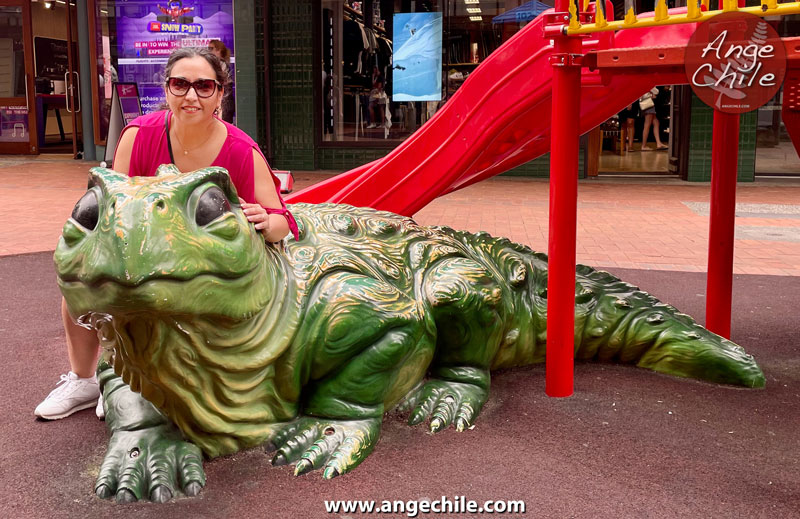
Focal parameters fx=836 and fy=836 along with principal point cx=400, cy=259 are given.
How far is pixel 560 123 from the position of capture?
3.34m

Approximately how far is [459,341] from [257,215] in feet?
3.46

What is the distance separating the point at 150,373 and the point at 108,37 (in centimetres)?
1271

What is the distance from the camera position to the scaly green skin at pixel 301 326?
2227 millimetres

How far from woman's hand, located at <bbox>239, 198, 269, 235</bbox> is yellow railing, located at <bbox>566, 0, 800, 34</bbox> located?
142 centimetres

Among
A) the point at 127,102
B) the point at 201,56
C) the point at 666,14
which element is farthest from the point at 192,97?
the point at 127,102

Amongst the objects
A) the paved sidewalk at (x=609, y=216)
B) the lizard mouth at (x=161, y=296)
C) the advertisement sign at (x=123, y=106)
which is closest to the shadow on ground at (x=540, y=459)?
the lizard mouth at (x=161, y=296)

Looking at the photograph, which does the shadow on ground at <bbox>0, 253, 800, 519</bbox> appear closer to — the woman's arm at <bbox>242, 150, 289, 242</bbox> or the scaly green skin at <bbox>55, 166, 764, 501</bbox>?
the scaly green skin at <bbox>55, 166, 764, 501</bbox>

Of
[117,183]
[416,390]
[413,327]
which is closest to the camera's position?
[117,183]

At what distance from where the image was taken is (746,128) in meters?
11.7

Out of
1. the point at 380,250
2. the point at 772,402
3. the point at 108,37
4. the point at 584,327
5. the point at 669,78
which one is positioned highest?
the point at 108,37

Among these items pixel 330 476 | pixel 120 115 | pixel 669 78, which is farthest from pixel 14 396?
pixel 120 115

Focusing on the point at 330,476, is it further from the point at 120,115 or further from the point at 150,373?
the point at 120,115

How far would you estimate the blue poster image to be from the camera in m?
12.5

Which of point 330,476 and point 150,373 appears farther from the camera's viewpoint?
point 330,476
